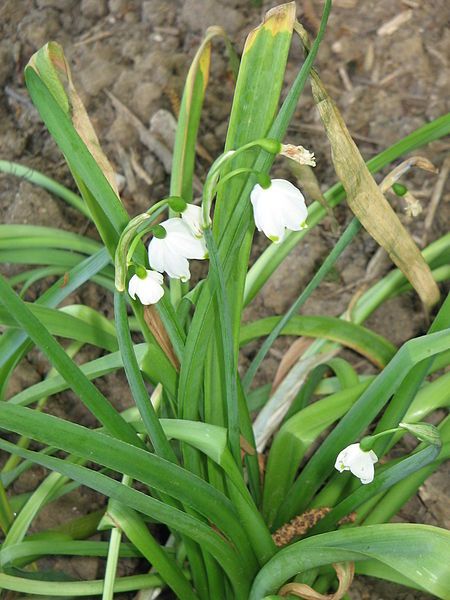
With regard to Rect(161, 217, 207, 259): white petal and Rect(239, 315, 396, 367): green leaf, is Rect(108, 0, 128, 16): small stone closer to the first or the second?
Rect(239, 315, 396, 367): green leaf

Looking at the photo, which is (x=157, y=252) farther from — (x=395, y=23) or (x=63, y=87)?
(x=395, y=23)

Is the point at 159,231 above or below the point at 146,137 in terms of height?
below

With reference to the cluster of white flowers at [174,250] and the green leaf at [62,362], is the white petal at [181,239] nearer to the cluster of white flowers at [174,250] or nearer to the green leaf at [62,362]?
the cluster of white flowers at [174,250]

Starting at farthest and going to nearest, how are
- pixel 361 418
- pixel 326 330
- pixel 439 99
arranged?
pixel 439 99, pixel 326 330, pixel 361 418

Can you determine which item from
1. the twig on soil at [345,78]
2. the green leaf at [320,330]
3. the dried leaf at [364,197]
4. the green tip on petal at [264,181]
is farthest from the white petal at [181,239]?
the twig on soil at [345,78]

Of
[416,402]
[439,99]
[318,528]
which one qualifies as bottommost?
[318,528]

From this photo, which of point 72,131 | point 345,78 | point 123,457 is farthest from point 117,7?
point 123,457

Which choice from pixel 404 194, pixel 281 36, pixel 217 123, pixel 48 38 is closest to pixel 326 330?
pixel 404 194

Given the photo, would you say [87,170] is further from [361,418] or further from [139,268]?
[361,418]
